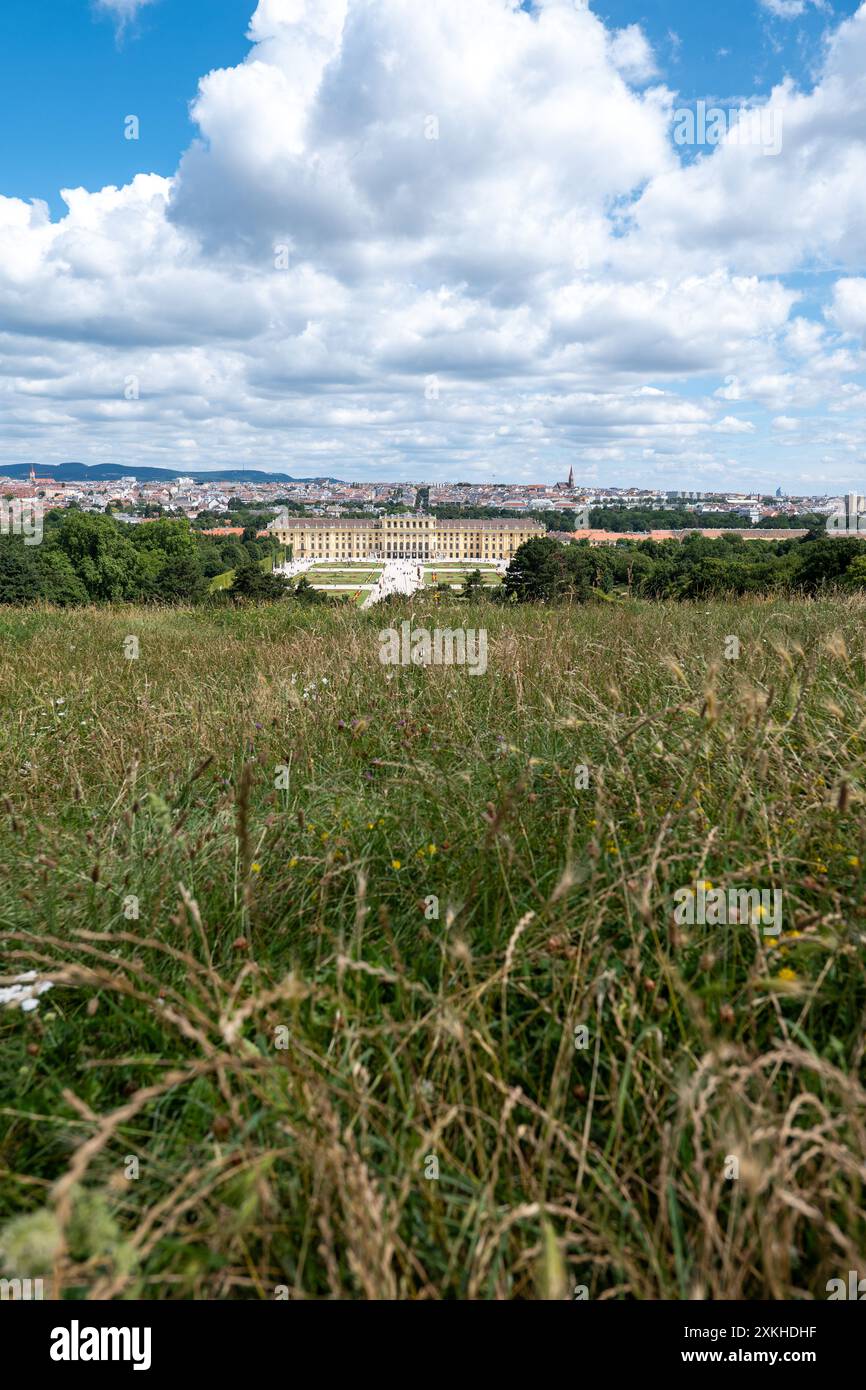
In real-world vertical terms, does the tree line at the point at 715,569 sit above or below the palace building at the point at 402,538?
below

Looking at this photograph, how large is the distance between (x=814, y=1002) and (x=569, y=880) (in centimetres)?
87

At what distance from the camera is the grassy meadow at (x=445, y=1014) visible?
1.27 m

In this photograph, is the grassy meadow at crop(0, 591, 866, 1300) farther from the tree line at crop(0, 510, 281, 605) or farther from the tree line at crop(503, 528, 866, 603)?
the tree line at crop(0, 510, 281, 605)

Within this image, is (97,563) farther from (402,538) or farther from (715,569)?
(402,538)

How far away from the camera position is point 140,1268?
1358 mm

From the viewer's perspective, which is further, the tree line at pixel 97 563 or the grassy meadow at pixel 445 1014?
the tree line at pixel 97 563

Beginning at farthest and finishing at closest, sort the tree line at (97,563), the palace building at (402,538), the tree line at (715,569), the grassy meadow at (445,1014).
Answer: the palace building at (402,538)
the tree line at (97,563)
the tree line at (715,569)
the grassy meadow at (445,1014)

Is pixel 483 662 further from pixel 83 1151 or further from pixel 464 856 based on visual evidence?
pixel 83 1151

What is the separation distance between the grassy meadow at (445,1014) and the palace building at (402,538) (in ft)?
385

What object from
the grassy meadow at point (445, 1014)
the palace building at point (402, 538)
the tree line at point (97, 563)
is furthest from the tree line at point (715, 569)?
the palace building at point (402, 538)

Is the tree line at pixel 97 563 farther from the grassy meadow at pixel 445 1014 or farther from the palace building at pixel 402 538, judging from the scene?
the palace building at pixel 402 538

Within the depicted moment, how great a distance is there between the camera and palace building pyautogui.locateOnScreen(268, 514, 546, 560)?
120812 millimetres

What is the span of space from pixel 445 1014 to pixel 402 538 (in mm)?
131423
